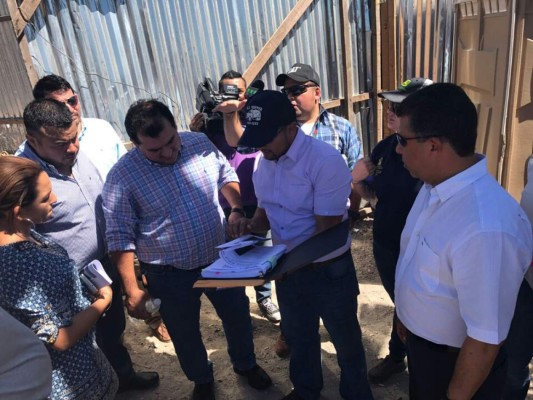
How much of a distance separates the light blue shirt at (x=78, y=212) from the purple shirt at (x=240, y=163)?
1003 mm

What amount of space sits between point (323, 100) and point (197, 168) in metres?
2.80

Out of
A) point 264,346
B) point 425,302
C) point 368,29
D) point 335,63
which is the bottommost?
point 264,346

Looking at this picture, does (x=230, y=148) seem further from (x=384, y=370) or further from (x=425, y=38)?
(x=425, y=38)

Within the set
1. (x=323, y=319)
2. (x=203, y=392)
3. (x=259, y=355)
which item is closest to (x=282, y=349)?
(x=259, y=355)

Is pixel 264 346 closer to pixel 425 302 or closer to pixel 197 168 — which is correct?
pixel 197 168

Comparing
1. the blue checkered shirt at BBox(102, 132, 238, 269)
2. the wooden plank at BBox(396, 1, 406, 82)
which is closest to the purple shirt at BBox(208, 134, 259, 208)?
the blue checkered shirt at BBox(102, 132, 238, 269)

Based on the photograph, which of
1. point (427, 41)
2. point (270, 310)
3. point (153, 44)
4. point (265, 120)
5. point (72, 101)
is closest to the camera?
point (265, 120)

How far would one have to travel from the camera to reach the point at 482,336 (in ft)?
4.51

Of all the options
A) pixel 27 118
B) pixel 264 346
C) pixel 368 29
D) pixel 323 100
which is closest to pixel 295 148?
pixel 27 118

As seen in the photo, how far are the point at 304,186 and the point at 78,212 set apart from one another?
1443 millimetres

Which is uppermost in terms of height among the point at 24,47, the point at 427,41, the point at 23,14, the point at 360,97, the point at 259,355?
the point at 23,14

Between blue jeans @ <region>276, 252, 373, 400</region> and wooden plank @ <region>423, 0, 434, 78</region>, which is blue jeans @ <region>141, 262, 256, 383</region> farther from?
wooden plank @ <region>423, 0, 434, 78</region>

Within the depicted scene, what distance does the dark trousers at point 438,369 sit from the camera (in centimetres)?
165

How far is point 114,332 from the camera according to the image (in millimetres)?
2977
